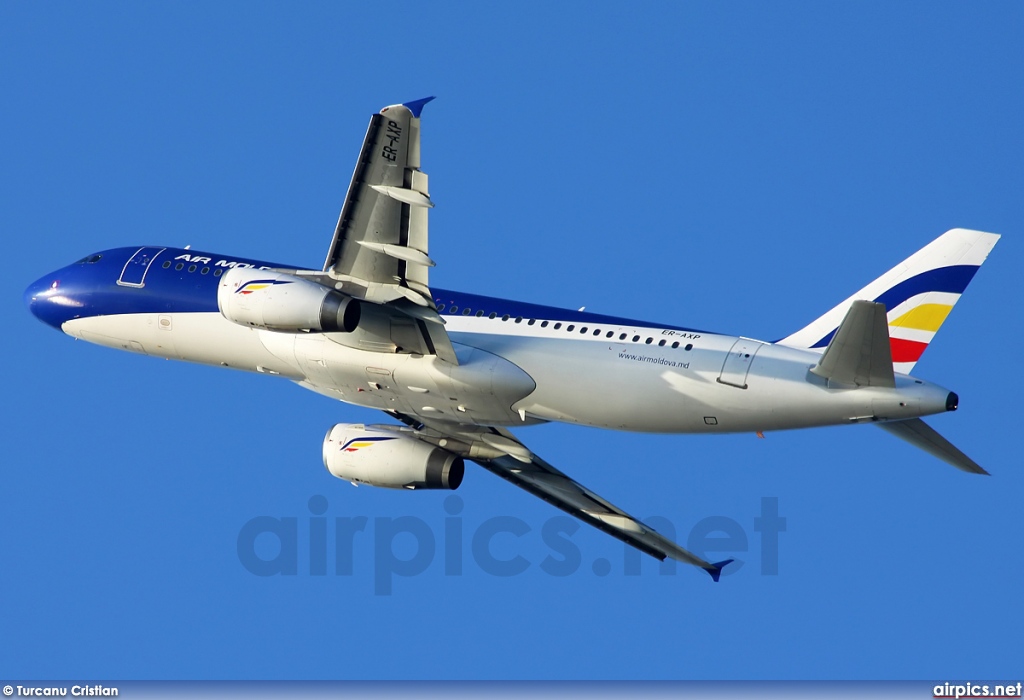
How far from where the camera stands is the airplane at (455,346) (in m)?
31.5

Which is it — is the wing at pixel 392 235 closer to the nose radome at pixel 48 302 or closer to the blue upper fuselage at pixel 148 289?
the blue upper fuselage at pixel 148 289

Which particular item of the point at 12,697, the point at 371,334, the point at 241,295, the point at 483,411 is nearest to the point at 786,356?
the point at 483,411

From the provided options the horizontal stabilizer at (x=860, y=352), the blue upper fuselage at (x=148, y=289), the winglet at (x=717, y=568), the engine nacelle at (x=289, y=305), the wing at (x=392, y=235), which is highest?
the blue upper fuselage at (x=148, y=289)

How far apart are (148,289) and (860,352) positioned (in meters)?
19.6

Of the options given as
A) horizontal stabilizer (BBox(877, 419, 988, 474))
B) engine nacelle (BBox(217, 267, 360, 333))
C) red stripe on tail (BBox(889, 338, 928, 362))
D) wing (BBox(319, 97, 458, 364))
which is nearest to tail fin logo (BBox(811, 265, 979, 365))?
red stripe on tail (BBox(889, 338, 928, 362))

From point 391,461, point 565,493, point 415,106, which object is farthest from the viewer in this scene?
point 565,493

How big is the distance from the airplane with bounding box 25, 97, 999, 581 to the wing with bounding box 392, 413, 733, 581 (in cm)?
22

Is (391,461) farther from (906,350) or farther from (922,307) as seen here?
(922,307)

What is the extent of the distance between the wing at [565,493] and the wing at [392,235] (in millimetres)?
6351


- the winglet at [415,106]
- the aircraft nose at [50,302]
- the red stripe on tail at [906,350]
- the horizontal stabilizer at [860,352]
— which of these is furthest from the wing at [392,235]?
the aircraft nose at [50,302]

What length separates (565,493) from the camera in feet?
139

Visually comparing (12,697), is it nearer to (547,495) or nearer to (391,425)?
(391,425)

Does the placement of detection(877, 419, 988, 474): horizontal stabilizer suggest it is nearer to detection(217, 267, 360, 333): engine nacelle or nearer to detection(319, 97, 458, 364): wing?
detection(319, 97, 458, 364): wing

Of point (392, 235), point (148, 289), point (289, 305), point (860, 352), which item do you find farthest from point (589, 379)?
point (148, 289)
